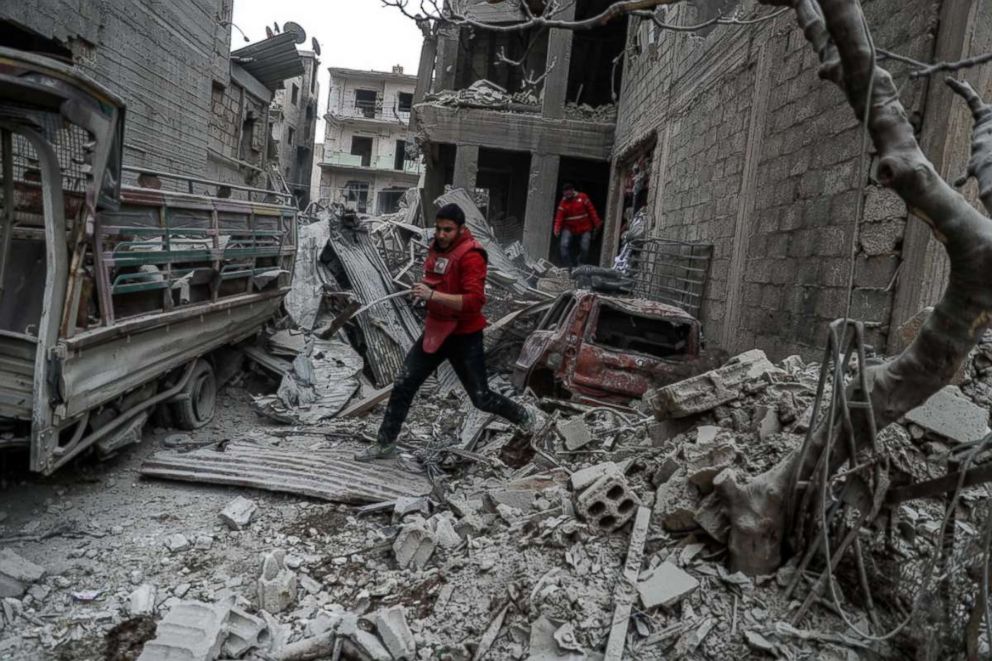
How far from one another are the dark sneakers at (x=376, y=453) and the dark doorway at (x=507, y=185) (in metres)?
14.6

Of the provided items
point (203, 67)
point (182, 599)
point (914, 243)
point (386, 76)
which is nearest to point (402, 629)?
point (182, 599)

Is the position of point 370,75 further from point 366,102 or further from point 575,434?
point 575,434

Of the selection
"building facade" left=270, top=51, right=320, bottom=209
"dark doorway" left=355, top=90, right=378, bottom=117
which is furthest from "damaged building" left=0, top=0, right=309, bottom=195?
"dark doorway" left=355, top=90, right=378, bottom=117

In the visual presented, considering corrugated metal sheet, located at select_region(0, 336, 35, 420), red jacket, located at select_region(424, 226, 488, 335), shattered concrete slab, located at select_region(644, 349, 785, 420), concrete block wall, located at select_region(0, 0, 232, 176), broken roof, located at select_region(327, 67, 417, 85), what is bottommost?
corrugated metal sheet, located at select_region(0, 336, 35, 420)

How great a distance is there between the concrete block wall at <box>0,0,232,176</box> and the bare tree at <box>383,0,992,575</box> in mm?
8601

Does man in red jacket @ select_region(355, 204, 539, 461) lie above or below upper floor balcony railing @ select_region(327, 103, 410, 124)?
below

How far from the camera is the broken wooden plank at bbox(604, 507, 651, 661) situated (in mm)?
2459

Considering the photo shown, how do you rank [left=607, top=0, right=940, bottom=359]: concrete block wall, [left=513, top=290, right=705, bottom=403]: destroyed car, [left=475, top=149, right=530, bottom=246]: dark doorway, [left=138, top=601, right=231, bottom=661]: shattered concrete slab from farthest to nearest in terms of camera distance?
[left=475, top=149, right=530, bottom=246]: dark doorway, [left=513, top=290, right=705, bottom=403]: destroyed car, [left=607, top=0, right=940, bottom=359]: concrete block wall, [left=138, top=601, right=231, bottom=661]: shattered concrete slab

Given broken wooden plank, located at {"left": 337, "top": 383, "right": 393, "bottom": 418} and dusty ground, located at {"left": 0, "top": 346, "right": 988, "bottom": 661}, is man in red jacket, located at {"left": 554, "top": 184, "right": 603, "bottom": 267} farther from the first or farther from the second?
dusty ground, located at {"left": 0, "top": 346, "right": 988, "bottom": 661}

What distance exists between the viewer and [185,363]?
5121mm

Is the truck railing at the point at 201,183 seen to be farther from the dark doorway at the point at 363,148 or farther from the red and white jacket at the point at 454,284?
the dark doorway at the point at 363,148

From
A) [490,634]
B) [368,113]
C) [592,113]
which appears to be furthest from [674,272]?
[368,113]

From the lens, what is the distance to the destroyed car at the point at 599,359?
6.02m

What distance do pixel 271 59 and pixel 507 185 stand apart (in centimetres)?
771
